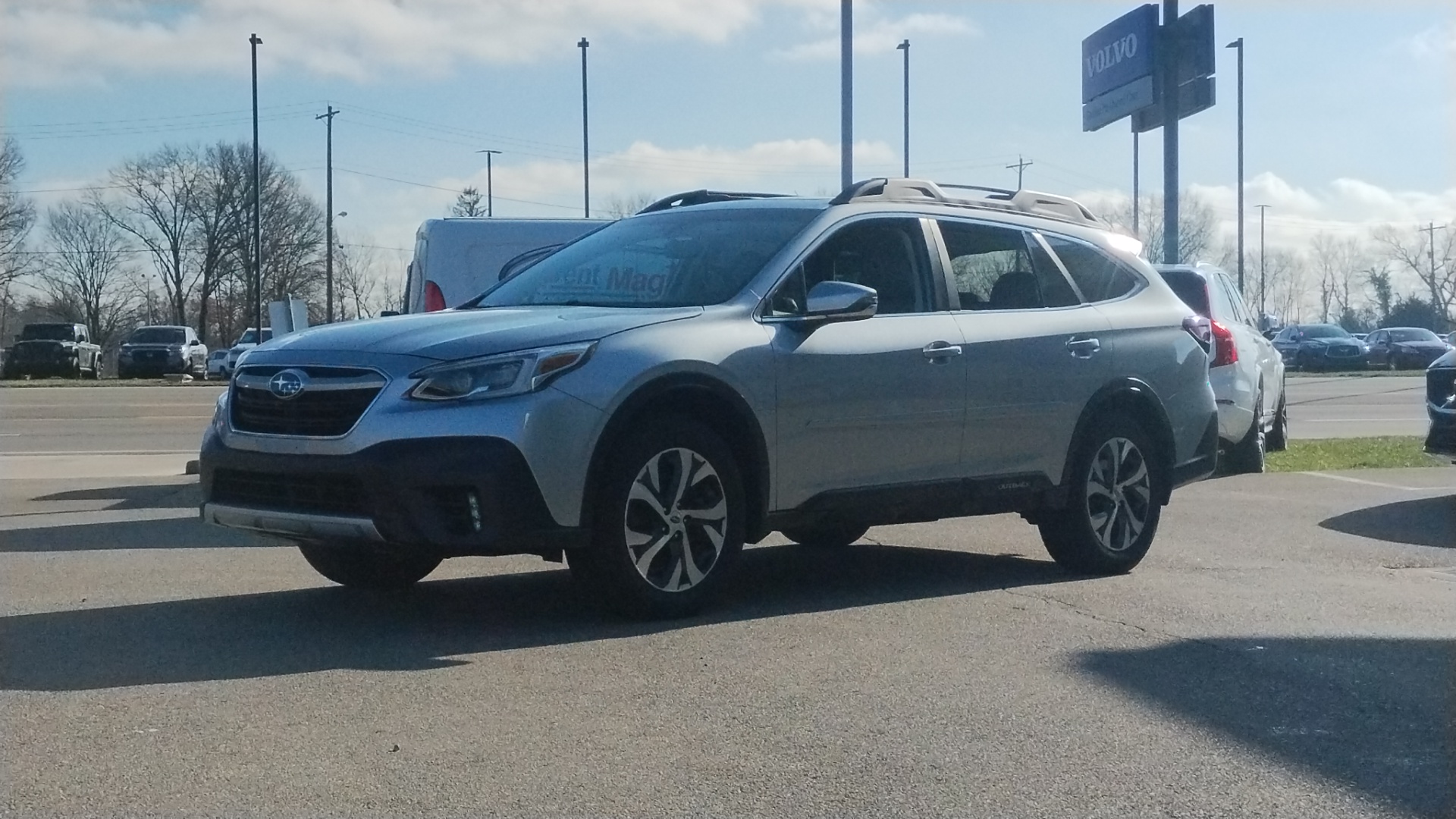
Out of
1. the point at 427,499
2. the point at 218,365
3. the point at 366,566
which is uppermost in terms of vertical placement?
the point at 218,365

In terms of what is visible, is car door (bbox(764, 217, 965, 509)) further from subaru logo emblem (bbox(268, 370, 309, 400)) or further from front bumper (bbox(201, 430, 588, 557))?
subaru logo emblem (bbox(268, 370, 309, 400))

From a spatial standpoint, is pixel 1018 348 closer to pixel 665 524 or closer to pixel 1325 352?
pixel 665 524

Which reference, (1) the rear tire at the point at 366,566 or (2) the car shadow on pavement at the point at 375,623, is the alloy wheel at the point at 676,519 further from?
(1) the rear tire at the point at 366,566

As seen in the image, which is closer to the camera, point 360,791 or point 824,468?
point 360,791

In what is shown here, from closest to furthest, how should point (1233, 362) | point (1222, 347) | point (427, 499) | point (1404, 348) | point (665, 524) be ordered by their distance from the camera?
point (427, 499), point (665, 524), point (1222, 347), point (1233, 362), point (1404, 348)

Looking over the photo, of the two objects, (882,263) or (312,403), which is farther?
(882,263)

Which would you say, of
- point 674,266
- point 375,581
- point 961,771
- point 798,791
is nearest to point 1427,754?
point 961,771

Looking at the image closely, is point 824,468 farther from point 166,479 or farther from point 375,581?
point 166,479

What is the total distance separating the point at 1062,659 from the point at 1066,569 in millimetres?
2351

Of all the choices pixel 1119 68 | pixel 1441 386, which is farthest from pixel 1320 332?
pixel 1441 386

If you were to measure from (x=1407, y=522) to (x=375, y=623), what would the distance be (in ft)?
23.5

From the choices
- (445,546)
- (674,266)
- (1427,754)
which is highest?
(674,266)

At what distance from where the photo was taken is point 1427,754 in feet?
15.3

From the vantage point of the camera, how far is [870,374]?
709 centimetres
